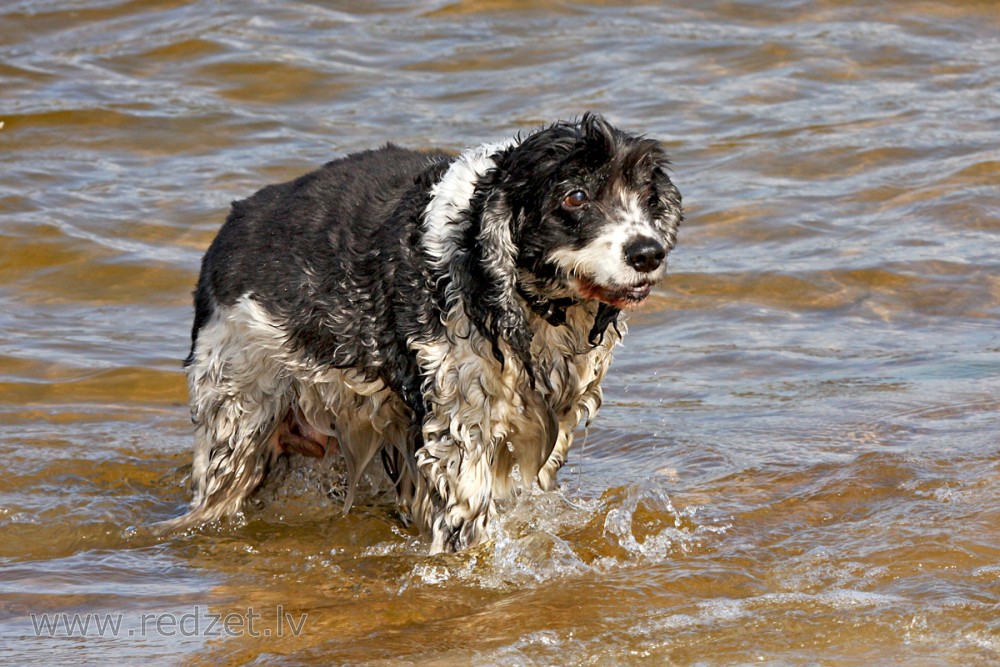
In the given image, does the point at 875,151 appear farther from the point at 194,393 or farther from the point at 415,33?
the point at 194,393

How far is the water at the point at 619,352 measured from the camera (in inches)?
219

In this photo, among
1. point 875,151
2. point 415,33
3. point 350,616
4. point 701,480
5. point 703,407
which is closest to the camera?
point 350,616

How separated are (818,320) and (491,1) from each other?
25.5ft

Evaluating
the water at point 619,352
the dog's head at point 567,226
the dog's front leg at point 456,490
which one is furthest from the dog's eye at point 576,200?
the water at point 619,352

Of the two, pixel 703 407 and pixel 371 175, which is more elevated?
pixel 371 175

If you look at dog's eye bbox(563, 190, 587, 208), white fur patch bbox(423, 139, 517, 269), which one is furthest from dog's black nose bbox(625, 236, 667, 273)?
white fur patch bbox(423, 139, 517, 269)

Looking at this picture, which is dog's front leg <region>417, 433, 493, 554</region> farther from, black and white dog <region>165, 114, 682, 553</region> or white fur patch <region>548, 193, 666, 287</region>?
white fur patch <region>548, 193, 666, 287</region>

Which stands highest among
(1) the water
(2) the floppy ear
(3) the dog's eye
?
(3) the dog's eye

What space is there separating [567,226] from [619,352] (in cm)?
353

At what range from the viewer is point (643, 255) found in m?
5.29

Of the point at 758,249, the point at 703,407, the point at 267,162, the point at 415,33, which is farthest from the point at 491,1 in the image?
the point at 703,407

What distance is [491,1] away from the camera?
15898mm

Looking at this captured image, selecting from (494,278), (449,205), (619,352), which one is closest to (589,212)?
(494,278)

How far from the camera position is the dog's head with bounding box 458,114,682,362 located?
5.37 metres
